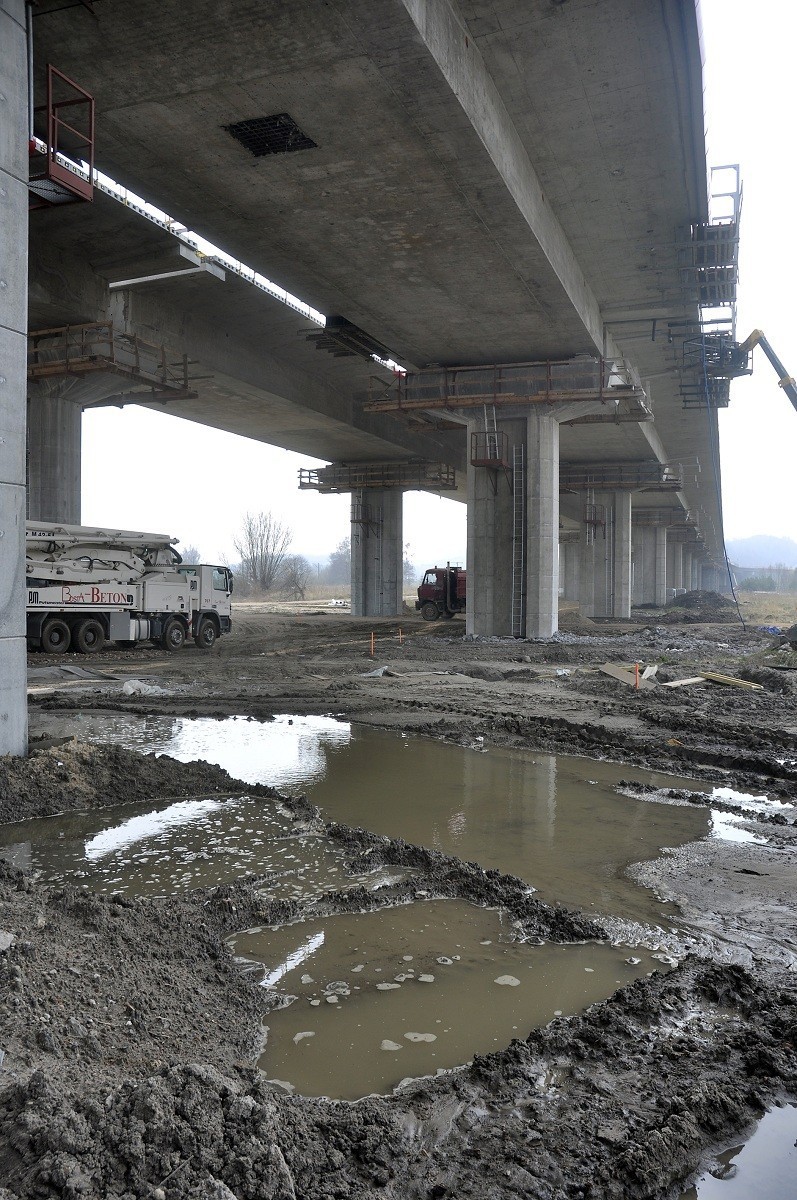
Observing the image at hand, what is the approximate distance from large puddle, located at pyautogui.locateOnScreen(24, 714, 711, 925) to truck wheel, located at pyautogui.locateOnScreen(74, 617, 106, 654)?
33.8ft

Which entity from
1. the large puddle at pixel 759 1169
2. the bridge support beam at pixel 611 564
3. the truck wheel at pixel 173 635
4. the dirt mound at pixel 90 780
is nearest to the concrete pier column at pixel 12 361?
the dirt mound at pixel 90 780

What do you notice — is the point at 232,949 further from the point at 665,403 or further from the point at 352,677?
the point at 665,403

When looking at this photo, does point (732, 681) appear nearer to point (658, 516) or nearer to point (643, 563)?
point (658, 516)

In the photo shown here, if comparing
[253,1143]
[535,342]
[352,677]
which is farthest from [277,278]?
[253,1143]

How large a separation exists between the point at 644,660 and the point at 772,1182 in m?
19.4

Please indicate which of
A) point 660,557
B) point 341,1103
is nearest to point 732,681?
point 341,1103

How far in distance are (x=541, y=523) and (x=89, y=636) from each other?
13.7 metres

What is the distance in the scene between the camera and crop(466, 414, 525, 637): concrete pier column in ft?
90.6

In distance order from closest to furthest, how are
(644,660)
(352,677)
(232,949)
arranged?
(232,949) → (352,677) → (644,660)

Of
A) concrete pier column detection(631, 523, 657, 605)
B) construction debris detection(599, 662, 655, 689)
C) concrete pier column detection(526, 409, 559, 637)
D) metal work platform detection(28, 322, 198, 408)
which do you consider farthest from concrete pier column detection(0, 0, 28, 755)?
concrete pier column detection(631, 523, 657, 605)

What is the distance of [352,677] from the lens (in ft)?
61.5

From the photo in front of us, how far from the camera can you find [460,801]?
859cm

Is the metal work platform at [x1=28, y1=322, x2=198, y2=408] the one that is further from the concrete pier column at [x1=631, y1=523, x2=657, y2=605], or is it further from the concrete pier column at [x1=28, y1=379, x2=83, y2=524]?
the concrete pier column at [x1=631, y1=523, x2=657, y2=605]

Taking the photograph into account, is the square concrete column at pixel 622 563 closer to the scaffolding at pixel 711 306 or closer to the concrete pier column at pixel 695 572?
the scaffolding at pixel 711 306
